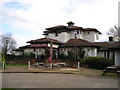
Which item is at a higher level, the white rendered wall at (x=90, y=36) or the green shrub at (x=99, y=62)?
the white rendered wall at (x=90, y=36)

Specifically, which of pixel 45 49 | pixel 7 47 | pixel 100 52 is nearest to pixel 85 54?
pixel 100 52

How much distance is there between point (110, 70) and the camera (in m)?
15.7

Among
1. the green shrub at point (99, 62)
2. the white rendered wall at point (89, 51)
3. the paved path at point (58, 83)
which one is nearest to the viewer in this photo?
the paved path at point (58, 83)

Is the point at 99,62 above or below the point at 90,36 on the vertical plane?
below

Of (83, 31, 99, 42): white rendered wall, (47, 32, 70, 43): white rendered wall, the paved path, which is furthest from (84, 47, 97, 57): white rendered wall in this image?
the paved path

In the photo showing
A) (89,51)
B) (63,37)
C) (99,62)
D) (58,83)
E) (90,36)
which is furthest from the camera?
(90,36)

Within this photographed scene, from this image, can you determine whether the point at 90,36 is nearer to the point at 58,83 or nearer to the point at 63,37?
the point at 63,37

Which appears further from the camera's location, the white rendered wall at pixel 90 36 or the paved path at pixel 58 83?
the white rendered wall at pixel 90 36

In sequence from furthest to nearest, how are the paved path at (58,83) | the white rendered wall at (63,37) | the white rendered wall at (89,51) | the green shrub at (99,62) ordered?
the white rendered wall at (63,37), the white rendered wall at (89,51), the green shrub at (99,62), the paved path at (58,83)

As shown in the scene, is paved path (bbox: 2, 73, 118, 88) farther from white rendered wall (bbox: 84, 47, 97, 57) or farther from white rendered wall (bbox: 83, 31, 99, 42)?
white rendered wall (bbox: 83, 31, 99, 42)

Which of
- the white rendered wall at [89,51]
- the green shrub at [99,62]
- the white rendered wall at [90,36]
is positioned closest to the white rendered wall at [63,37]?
the white rendered wall at [90,36]

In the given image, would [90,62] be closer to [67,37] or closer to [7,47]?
[67,37]

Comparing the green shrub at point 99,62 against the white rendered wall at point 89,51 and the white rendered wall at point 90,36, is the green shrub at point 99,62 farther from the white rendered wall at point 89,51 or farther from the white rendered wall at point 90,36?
the white rendered wall at point 90,36

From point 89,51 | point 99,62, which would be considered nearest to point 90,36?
point 89,51
